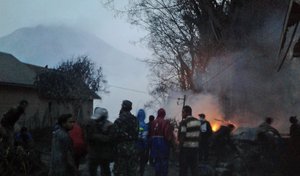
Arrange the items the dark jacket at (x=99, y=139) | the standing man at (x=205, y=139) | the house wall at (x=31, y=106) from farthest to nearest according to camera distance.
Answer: the house wall at (x=31, y=106) < the standing man at (x=205, y=139) < the dark jacket at (x=99, y=139)

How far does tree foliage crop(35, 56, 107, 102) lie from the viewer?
28562 millimetres

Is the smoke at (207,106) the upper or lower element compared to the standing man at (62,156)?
upper

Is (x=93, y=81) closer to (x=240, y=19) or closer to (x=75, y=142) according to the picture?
Answer: (x=240, y=19)

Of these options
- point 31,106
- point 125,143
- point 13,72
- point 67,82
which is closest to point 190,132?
point 125,143

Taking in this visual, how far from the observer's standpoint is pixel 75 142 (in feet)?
24.9

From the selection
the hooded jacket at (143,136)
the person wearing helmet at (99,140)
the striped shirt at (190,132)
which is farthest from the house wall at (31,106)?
the person wearing helmet at (99,140)

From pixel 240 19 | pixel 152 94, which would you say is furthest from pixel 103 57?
pixel 240 19

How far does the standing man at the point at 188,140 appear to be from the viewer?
10.1 meters

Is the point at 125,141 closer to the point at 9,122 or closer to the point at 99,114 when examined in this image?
the point at 99,114

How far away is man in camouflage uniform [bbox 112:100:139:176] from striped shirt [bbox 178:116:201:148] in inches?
100

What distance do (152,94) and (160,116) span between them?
112 ft

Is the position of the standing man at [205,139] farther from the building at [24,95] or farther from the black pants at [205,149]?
the building at [24,95]

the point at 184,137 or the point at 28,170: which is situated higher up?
the point at 184,137

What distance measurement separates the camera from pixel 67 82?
29.1 metres
